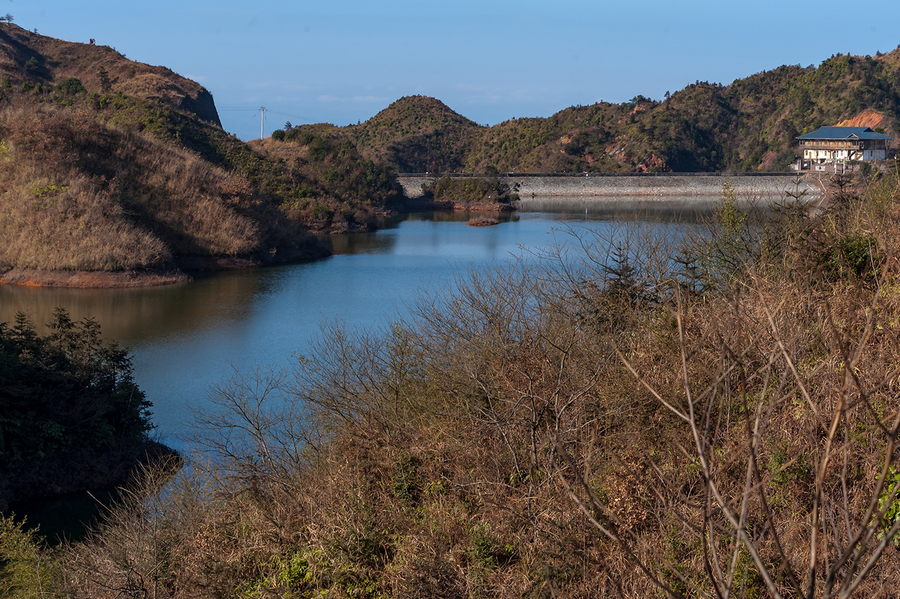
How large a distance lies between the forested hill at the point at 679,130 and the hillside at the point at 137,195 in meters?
36.2

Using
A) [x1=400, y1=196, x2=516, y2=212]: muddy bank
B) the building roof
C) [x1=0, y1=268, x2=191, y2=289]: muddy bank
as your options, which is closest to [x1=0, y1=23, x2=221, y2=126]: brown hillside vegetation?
[x1=400, y1=196, x2=516, y2=212]: muddy bank

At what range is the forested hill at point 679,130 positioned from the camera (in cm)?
9275

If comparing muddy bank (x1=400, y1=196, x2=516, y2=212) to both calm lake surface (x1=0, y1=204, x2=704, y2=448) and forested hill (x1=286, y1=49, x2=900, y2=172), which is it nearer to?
forested hill (x1=286, y1=49, x2=900, y2=172)

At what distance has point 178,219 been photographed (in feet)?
126

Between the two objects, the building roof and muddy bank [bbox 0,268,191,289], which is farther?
the building roof

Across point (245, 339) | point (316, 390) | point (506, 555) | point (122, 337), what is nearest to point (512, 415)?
point (506, 555)

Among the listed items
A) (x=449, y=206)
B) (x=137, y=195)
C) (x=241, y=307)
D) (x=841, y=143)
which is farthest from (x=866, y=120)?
(x=241, y=307)

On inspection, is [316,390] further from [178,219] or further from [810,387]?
[178,219]

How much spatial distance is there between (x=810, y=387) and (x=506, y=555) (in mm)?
3405

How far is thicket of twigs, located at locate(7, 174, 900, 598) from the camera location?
6227mm

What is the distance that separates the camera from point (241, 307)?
86.6 ft

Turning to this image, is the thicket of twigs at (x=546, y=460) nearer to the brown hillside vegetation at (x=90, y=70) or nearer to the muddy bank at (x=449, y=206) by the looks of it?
the muddy bank at (x=449, y=206)

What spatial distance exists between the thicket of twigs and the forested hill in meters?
75.9

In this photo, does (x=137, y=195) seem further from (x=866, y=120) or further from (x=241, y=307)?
(x=866, y=120)
